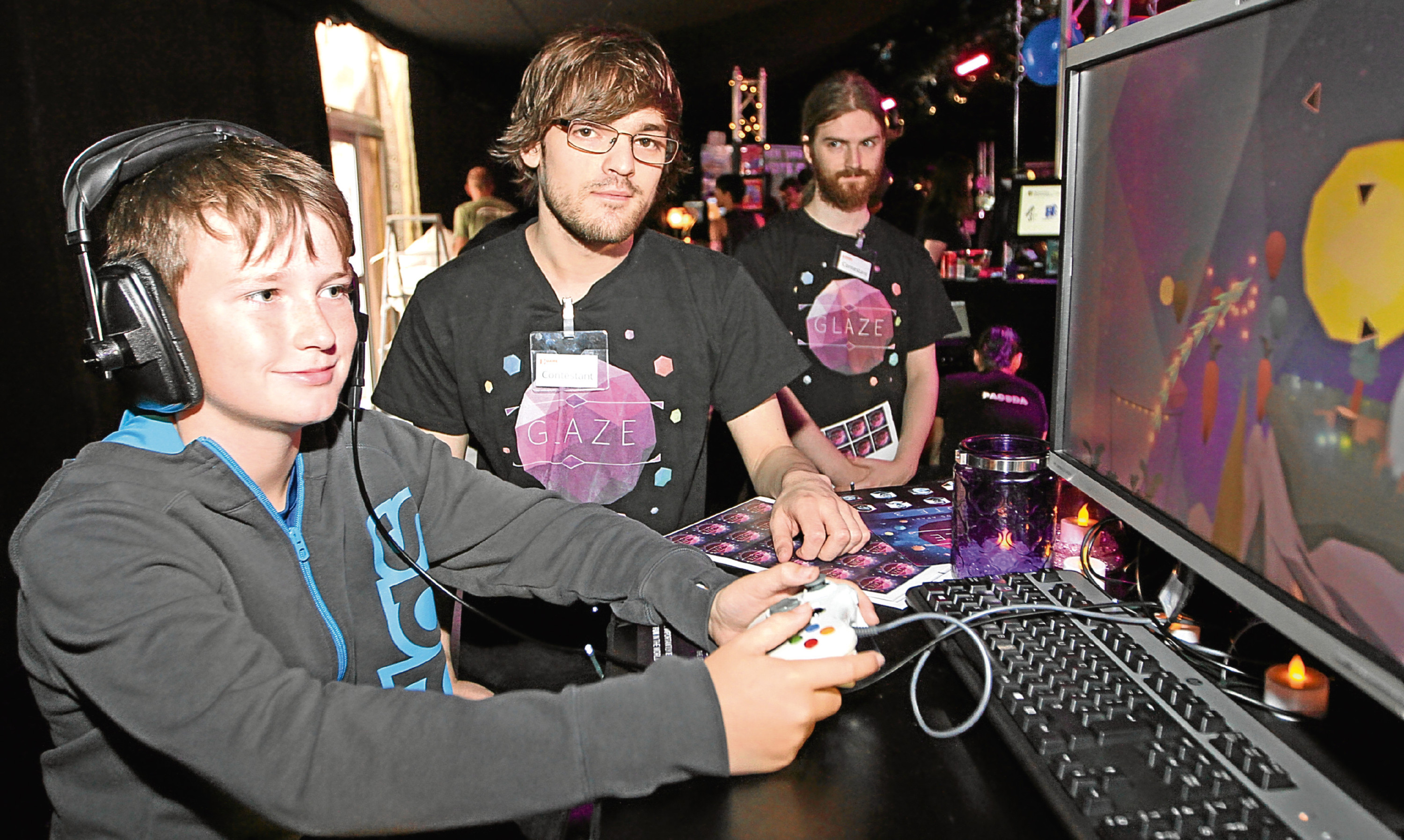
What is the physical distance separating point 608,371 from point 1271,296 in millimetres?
1137

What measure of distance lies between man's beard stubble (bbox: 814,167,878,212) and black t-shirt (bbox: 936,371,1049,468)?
849 mm

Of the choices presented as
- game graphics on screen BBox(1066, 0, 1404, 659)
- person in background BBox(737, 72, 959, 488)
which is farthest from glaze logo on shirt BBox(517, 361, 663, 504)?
person in background BBox(737, 72, 959, 488)

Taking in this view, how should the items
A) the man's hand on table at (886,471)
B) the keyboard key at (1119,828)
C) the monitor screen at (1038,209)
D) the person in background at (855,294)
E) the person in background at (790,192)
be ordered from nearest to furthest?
the keyboard key at (1119,828) → the man's hand on table at (886,471) → the person in background at (855,294) → the monitor screen at (1038,209) → the person in background at (790,192)

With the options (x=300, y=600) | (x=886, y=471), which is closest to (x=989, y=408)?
(x=886, y=471)

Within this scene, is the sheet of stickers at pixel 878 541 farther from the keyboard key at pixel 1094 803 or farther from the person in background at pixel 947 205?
the person in background at pixel 947 205

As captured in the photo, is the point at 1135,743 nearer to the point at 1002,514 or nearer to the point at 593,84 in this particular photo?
the point at 1002,514

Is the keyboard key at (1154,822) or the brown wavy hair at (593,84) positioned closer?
the keyboard key at (1154,822)

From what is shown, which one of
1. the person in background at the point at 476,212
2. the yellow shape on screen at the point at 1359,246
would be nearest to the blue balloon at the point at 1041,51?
the person in background at the point at 476,212

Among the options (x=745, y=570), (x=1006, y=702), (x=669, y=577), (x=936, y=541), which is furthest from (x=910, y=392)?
(x=1006, y=702)

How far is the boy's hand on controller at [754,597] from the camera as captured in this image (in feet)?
2.89

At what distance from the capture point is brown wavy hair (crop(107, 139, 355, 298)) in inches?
35.0

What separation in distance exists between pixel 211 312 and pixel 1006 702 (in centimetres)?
87

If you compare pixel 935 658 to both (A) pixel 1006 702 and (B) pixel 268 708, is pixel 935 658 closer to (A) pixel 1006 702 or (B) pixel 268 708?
(A) pixel 1006 702

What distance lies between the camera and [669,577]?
1021mm
